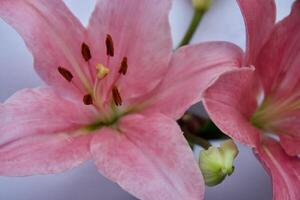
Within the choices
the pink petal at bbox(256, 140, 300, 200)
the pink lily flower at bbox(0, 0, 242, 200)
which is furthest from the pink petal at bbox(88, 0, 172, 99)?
the pink petal at bbox(256, 140, 300, 200)

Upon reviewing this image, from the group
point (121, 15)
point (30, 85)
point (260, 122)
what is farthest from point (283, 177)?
point (30, 85)

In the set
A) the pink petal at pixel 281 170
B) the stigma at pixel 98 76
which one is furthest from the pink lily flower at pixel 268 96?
the stigma at pixel 98 76

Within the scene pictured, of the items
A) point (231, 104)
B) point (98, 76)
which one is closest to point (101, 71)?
point (98, 76)

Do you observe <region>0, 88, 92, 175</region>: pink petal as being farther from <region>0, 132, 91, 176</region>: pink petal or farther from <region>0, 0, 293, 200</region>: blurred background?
Answer: <region>0, 0, 293, 200</region>: blurred background

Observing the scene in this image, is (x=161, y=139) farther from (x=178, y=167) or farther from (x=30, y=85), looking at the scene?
(x=30, y=85)

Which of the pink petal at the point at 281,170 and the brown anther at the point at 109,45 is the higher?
the brown anther at the point at 109,45

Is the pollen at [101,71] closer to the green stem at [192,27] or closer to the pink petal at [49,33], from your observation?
the pink petal at [49,33]

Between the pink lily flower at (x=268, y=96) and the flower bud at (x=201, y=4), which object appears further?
the flower bud at (x=201, y=4)
